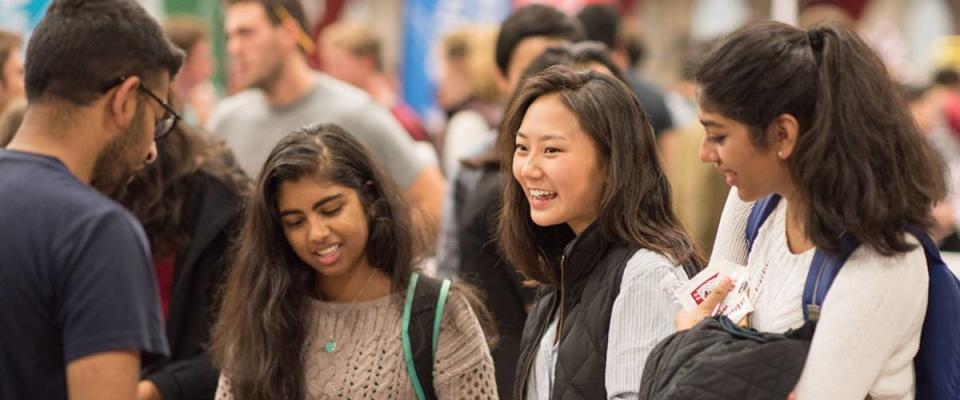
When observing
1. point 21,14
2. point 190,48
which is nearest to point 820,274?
point 190,48

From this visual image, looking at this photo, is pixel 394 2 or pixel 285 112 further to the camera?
pixel 394 2

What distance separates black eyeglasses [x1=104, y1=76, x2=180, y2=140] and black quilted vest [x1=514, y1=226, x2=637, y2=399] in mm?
864

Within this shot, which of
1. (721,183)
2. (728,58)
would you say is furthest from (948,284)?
(721,183)

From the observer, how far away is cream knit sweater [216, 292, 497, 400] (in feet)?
10.9

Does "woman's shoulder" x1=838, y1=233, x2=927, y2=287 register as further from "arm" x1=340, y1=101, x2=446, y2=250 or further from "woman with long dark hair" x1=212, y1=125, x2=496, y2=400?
"arm" x1=340, y1=101, x2=446, y2=250

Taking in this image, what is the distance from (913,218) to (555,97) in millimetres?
914

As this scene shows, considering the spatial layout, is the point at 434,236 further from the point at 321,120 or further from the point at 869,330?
the point at 869,330

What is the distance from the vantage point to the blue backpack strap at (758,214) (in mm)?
2775

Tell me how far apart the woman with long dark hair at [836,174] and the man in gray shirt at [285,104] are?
9.76ft

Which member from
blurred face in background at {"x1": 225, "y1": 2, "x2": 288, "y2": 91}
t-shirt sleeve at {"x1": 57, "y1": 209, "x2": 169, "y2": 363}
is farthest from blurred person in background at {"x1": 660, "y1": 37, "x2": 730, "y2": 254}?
t-shirt sleeve at {"x1": 57, "y1": 209, "x2": 169, "y2": 363}

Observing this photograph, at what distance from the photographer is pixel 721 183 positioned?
5.80 meters

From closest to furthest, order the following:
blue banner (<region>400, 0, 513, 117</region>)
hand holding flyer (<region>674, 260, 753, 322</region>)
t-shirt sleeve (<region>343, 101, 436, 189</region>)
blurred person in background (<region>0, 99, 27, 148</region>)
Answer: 1. hand holding flyer (<region>674, 260, 753, 322</region>)
2. blurred person in background (<region>0, 99, 27, 148</region>)
3. t-shirt sleeve (<region>343, 101, 436, 189</region>)
4. blue banner (<region>400, 0, 513, 117</region>)

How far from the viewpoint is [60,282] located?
2547mm

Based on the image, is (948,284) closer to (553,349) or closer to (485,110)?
(553,349)
